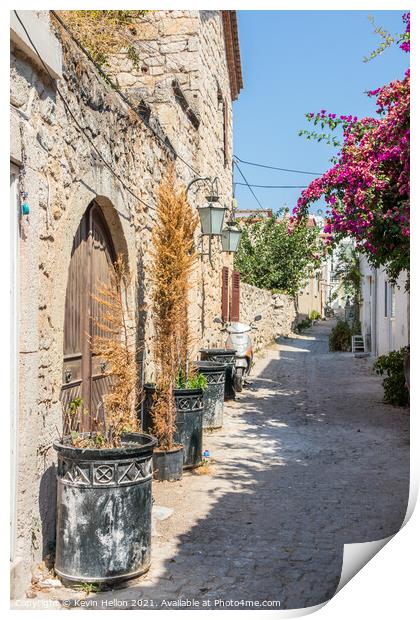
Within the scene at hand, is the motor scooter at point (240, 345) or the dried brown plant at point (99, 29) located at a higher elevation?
the dried brown plant at point (99, 29)

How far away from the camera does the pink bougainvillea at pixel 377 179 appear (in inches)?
224

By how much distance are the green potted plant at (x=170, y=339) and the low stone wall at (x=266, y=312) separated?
8520 millimetres

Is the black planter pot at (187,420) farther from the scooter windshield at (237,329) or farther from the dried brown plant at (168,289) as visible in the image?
the scooter windshield at (237,329)

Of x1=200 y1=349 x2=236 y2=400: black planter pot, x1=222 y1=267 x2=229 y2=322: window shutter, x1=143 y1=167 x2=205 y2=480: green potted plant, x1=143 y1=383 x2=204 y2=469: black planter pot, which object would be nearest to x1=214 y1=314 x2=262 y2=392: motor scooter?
x1=200 y1=349 x2=236 y2=400: black planter pot

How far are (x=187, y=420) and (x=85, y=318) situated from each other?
158cm

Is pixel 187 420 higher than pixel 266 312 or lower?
lower

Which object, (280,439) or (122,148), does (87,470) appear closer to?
(122,148)

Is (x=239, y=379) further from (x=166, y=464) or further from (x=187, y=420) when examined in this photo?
(x=166, y=464)

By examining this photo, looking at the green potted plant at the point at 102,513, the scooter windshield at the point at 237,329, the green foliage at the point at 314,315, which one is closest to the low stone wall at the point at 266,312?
the scooter windshield at the point at 237,329

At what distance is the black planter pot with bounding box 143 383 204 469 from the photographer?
5.57m

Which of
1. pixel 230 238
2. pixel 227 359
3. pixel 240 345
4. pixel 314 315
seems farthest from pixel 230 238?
pixel 314 315

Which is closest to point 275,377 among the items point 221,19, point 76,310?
point 221,19

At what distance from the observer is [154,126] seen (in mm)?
6242

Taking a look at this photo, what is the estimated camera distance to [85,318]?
4488mm
